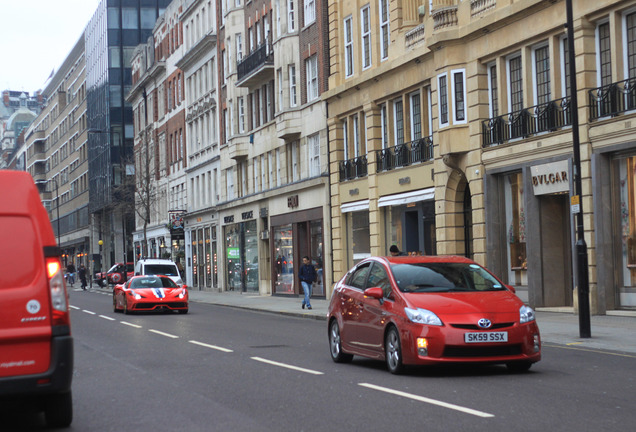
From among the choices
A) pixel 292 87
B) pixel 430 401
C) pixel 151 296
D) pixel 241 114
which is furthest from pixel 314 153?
pixel 430 401

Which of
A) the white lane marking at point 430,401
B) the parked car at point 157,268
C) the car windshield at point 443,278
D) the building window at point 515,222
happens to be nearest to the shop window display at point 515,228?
the building window at point 515,222

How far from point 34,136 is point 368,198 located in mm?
119385

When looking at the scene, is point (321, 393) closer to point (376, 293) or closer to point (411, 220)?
point (376, 293)

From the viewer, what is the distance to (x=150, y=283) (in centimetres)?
3566

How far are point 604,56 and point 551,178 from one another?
3.44 metres

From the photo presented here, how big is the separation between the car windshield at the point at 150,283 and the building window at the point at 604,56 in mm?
16084

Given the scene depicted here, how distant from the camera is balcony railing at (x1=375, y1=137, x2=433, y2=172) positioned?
114 feet

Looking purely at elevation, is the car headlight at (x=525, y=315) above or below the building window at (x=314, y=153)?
below

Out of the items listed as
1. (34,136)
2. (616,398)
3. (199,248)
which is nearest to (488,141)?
(616,398)

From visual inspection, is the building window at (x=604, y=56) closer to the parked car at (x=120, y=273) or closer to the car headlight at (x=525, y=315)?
the car headlight at (x=525, y=315)

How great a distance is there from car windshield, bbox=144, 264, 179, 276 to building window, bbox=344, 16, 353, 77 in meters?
12.4

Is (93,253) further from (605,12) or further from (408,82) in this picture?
(605,12)

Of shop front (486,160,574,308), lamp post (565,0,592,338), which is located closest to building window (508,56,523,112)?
shop front (486,160,574,308)

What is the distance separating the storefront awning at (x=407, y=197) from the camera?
34.1 metres
